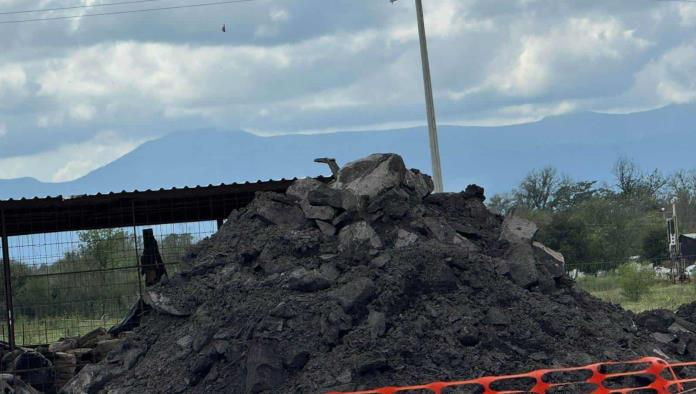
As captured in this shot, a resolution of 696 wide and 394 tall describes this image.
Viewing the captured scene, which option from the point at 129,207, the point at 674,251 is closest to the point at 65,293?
the point at 129,207

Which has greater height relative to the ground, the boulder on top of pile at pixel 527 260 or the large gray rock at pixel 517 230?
the large gray rock at pixel 517 230

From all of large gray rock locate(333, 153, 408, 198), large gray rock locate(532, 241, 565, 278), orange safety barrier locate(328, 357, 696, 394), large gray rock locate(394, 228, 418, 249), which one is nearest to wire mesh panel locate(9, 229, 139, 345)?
large gray rock locate(333, 153, 408, 198)

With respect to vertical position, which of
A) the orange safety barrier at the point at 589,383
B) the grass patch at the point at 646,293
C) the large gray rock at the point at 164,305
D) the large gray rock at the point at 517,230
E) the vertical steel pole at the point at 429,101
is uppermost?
the vertical steel pole at the point at 429,101

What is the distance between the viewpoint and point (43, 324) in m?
18.6

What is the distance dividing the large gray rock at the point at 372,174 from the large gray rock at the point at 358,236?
2.39ft

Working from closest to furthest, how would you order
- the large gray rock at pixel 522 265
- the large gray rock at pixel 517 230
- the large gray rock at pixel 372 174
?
the large gray rock at pixel 522 265
the large gray rock at pixel 372 174
the large gray rock at pixel 517 230

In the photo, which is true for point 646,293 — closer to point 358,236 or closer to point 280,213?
point 280,213

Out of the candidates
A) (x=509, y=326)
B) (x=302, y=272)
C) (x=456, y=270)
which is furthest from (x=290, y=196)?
(x=509, y=326)

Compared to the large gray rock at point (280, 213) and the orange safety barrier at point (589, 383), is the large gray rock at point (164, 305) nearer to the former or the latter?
the large gray rock at point (280, 213)

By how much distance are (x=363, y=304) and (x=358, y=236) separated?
144 cm

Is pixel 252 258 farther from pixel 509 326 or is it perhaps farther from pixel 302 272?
pixel 509 326

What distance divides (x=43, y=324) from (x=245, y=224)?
18.7ft

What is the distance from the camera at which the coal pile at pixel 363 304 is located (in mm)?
11812

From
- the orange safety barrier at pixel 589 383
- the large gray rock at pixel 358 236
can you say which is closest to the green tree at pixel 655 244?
the large gray rock at pixel 358 236
